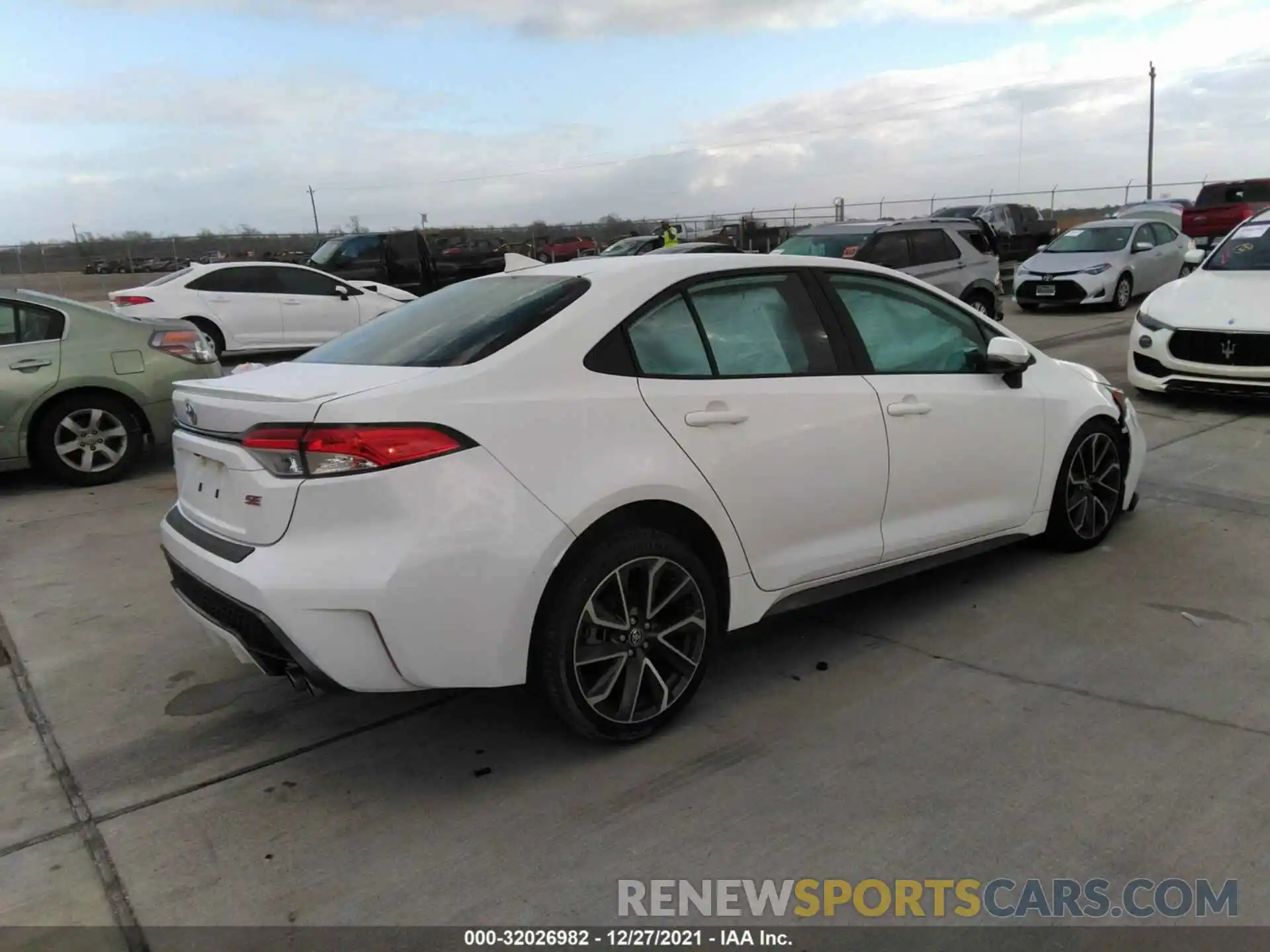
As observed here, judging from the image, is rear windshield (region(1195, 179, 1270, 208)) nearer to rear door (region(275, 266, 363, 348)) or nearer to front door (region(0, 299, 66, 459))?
rear door (region(275, 266, 363, 348))

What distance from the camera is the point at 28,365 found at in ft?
Answer: 23.7

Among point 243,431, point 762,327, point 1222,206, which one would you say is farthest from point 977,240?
point 1222,206

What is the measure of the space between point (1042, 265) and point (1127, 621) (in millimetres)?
13412

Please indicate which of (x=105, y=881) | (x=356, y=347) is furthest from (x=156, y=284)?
Result: (x=105, y=881)

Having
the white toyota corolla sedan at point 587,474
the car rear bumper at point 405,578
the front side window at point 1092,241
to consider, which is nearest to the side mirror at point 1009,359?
the white toyota corolla sedan at point 587,474

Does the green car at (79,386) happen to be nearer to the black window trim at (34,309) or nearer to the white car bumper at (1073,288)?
the black window trim at (34,309)

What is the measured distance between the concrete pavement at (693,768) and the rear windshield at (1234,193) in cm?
2542

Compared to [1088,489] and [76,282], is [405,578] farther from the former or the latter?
[76,282]

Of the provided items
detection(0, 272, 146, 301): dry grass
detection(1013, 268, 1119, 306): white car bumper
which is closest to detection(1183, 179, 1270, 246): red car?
detection(1013, 268, 1119, 306): white car bumper

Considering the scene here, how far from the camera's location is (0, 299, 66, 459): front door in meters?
7.14

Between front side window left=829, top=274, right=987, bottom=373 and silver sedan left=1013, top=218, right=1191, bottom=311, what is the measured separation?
41.0 feet

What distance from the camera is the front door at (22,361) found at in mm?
7137

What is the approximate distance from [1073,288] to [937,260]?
12.2 feet

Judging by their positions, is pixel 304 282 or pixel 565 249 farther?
pixel 565 249
